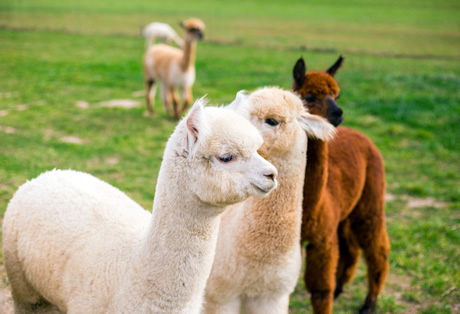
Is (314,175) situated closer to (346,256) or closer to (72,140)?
(346,256)

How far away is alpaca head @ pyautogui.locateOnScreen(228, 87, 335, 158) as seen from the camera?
3.17 meters

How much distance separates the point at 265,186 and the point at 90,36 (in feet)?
76.6

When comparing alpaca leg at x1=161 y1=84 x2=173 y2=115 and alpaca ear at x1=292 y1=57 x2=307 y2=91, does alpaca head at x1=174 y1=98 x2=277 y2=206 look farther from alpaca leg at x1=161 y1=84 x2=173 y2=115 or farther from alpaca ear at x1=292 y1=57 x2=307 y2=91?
alpaca leg at x1=161 y1=84 x2=173 y2=115

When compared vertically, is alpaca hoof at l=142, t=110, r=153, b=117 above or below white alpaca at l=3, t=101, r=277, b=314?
below

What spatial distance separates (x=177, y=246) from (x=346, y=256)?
9.10 feet

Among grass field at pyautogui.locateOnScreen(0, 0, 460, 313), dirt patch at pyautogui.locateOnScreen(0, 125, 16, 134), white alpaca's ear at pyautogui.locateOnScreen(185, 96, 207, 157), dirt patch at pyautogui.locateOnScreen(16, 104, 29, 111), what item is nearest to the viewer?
white alpaca's ear at pyautogui.locateOnScreen(185, 96, 207, 157)

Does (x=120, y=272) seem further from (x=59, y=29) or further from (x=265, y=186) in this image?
(x=59, y=29)

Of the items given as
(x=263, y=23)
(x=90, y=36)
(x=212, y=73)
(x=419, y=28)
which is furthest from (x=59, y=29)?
(x=419, y=28)

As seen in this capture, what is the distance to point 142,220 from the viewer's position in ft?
9.93

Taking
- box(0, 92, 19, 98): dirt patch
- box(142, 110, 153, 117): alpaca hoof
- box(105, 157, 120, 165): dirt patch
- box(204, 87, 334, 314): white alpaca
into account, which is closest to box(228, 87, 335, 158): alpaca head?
box(204, 87, 334, 314): white alpaca

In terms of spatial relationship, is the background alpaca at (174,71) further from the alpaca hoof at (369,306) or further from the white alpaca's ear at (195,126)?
the white alpaca's ear at (195,126)

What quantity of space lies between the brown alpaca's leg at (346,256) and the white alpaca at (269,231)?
1.46 meters

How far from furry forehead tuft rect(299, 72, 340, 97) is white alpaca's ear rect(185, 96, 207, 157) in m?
1.74

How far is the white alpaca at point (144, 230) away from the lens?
234 cm
